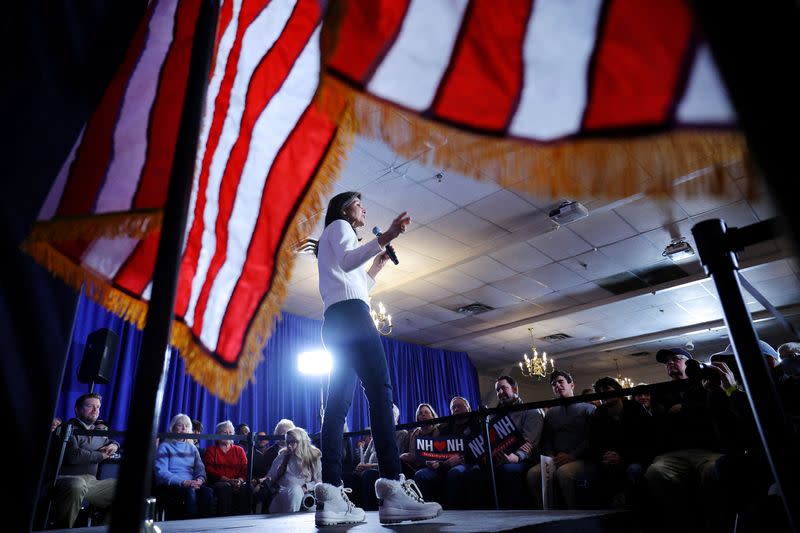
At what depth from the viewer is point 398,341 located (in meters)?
10.3

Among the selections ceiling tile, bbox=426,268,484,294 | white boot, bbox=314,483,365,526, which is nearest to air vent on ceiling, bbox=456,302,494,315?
ceiling tile, bbox=426,268,484,294

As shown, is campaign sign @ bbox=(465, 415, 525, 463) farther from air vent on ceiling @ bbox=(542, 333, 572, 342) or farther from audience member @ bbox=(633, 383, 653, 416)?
air vent on ceiling @ bbox=(542, 333, 572, 342)

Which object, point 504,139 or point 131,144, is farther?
point 131,144

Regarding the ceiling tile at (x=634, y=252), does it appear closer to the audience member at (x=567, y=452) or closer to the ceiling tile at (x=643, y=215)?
the ceiling tile at (x=643, y=215)

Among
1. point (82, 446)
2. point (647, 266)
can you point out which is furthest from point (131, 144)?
point (647, 266)

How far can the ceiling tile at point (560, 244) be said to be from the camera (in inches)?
243

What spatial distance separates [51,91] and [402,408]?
959cm

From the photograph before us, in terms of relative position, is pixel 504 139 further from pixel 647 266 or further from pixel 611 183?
pixel 647 266

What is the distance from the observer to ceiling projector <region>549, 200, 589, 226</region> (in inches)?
Result: 210

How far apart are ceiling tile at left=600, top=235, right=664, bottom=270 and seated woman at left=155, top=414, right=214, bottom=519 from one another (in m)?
5.68

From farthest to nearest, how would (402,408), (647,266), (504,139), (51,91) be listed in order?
(402,408), (647,266), (51,91), (504,139)

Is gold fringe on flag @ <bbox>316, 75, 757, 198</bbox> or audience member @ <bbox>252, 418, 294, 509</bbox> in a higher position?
gold fringe on flag @ <bbox>316, 75, 757, 198</bbox>

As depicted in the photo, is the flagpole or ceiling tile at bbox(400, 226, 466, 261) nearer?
the flagpole

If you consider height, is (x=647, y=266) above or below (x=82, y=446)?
above
